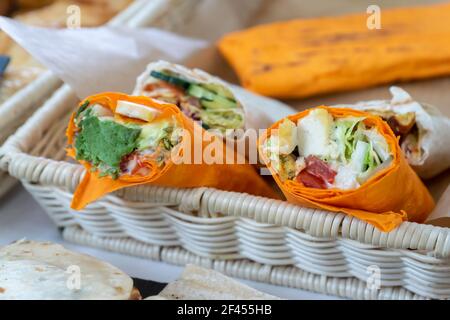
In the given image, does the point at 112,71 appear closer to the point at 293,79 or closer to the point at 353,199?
the point at 293,79

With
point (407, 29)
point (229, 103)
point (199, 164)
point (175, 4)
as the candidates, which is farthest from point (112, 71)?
point (407, 29)

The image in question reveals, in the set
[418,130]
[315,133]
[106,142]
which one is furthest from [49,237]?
[418,130]

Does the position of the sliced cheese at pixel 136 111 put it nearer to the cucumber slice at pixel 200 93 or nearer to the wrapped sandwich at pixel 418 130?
the cucumber slice at pixel 200 93

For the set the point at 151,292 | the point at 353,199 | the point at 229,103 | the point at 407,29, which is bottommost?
the point at 151,292

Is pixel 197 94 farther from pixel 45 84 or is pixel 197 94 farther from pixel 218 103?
pixel 45 84

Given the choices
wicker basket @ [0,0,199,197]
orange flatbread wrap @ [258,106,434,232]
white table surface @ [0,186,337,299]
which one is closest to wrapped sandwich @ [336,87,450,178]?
orange flatbread wrap @ [258,106,434,232]
